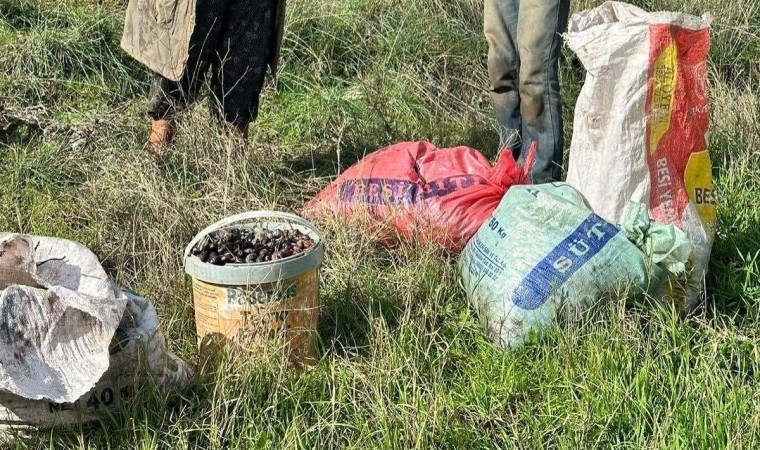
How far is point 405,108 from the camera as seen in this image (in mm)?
4820

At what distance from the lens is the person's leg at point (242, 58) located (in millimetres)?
4035

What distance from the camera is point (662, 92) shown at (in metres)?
3.11

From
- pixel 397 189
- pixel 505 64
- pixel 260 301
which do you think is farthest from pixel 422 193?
pixel 260 301

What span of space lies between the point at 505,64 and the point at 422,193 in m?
0.86

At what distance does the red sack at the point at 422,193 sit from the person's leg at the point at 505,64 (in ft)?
1.45

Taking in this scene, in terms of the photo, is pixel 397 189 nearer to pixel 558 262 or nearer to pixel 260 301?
pixel 558 262

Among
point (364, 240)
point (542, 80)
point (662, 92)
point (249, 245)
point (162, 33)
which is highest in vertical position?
point (662, 92)

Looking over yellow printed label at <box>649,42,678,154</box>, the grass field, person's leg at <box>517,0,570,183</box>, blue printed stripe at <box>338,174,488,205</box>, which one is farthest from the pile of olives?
person's leg at <box>517,0,570,183</box>

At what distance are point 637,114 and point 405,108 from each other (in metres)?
1.87

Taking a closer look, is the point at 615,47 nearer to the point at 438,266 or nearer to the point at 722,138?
the point at 438,266

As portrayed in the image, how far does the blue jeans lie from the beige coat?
3.21ft

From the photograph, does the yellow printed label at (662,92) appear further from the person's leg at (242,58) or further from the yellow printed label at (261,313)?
the person's leg at (242,58)

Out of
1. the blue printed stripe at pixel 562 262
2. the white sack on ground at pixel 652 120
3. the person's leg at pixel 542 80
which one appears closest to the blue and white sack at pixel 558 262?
the blue printed stripe at pixel 562 262

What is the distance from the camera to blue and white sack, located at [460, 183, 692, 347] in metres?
2.87
